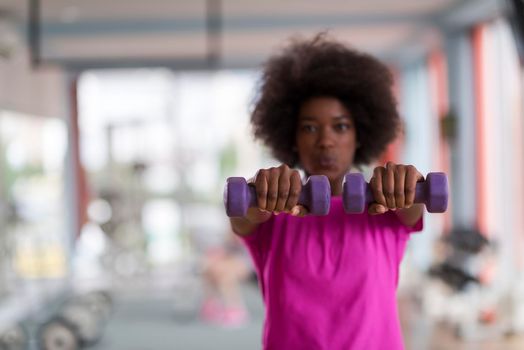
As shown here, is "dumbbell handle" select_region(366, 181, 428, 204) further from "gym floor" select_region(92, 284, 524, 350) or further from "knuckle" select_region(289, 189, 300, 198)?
"gym floor" select_region(92, 284, 524, 350)

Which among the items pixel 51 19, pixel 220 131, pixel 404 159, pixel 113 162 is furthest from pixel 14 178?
pixel 404 159

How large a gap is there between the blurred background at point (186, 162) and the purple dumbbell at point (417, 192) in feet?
5.88

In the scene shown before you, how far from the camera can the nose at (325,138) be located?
1234 mm

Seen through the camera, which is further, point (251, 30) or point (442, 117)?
point (251, 30)

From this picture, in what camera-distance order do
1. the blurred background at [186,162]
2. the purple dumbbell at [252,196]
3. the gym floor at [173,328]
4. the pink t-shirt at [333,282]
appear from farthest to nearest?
A: the blurred background at [186,162], the gym floor at [173,328], the pink t-shirt at [333,282], the purple dumbbell at [252,196]

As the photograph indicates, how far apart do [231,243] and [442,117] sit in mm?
2207

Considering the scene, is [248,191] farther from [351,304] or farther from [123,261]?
[123,261]

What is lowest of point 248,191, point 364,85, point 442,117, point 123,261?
point 123,261

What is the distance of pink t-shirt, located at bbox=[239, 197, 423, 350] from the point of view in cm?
114

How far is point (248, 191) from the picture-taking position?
0.98 metres

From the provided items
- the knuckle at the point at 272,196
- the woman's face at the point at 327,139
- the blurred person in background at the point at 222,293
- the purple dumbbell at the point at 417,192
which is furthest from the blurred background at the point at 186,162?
the knuckle at the point at 272,196

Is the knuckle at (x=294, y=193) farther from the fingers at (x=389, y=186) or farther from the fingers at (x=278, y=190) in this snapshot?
the fingers at (x=389, y=186)

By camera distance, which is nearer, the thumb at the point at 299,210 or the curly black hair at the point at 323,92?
the thumb at the point at 299,210

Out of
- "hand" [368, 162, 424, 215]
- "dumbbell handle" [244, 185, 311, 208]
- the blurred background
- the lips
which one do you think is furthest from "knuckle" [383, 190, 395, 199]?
the blurred background
